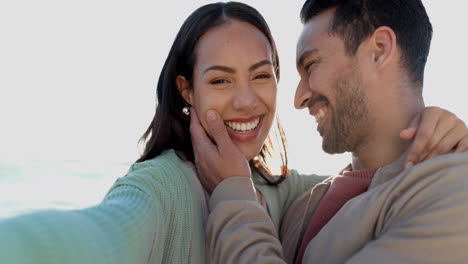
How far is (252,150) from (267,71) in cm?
39

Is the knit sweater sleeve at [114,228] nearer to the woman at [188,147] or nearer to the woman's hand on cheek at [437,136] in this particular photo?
the woman at [188,147]

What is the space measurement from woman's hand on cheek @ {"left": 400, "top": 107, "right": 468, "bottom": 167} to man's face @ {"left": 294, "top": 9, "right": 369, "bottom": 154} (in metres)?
0.45

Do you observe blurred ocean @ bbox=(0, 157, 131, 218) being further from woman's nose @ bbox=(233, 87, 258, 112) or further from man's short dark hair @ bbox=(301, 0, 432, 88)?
man's short dark hair @ bbox=(301, 0, 432, 88)

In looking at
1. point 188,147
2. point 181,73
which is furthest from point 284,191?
point 181,73

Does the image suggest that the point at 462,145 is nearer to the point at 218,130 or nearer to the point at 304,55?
the point at 304,55

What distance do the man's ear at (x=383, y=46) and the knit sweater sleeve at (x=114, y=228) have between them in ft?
3.32

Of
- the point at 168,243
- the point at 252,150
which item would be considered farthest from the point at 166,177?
the point at 252,150

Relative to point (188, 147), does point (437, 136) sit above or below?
above

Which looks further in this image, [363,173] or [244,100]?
[244,100]

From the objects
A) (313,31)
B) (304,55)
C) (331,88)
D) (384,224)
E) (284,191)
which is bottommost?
(284,191)

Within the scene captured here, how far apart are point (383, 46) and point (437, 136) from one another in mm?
638

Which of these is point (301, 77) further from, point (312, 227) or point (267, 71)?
point (312, 227)

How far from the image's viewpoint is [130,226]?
64.1 inches

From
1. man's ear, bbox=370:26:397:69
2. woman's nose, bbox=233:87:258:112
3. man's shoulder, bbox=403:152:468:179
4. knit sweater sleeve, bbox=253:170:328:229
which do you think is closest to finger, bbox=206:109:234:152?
woman's nose, bbox=233:87:258:112
